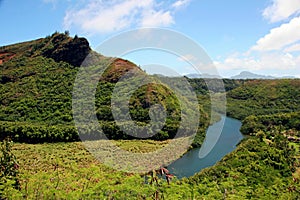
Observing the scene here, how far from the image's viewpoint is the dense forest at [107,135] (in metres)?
9.64

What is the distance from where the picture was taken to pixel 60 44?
139 ft

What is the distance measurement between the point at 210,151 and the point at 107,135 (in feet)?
35.5

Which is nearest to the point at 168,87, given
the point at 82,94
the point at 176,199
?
the point at 82,94

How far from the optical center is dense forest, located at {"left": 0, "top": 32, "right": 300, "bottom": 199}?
9.64 m

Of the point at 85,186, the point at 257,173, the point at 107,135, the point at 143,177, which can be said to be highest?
the point at 107,135

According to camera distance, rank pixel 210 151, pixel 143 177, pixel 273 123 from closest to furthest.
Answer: pixel 143 177, pixel 210 151, pixel 273 123

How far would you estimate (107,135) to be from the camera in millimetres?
29812

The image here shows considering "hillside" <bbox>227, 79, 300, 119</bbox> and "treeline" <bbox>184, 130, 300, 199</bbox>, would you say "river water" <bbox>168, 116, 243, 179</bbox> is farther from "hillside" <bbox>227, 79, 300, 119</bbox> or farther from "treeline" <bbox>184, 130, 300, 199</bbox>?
"hillside" <bbox>227, 79, 300, 119</bbox>

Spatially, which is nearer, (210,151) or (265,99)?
(210,151)

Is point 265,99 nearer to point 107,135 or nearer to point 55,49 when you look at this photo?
point 107,135

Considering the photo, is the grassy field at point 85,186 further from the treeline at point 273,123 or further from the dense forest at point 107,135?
the treeline at point 273,123

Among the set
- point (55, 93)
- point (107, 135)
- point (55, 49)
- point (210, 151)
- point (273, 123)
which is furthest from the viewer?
point (55, 49)

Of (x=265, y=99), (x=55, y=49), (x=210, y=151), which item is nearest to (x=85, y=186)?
(x=210, y=151)

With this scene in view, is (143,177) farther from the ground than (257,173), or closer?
farther from the ground
